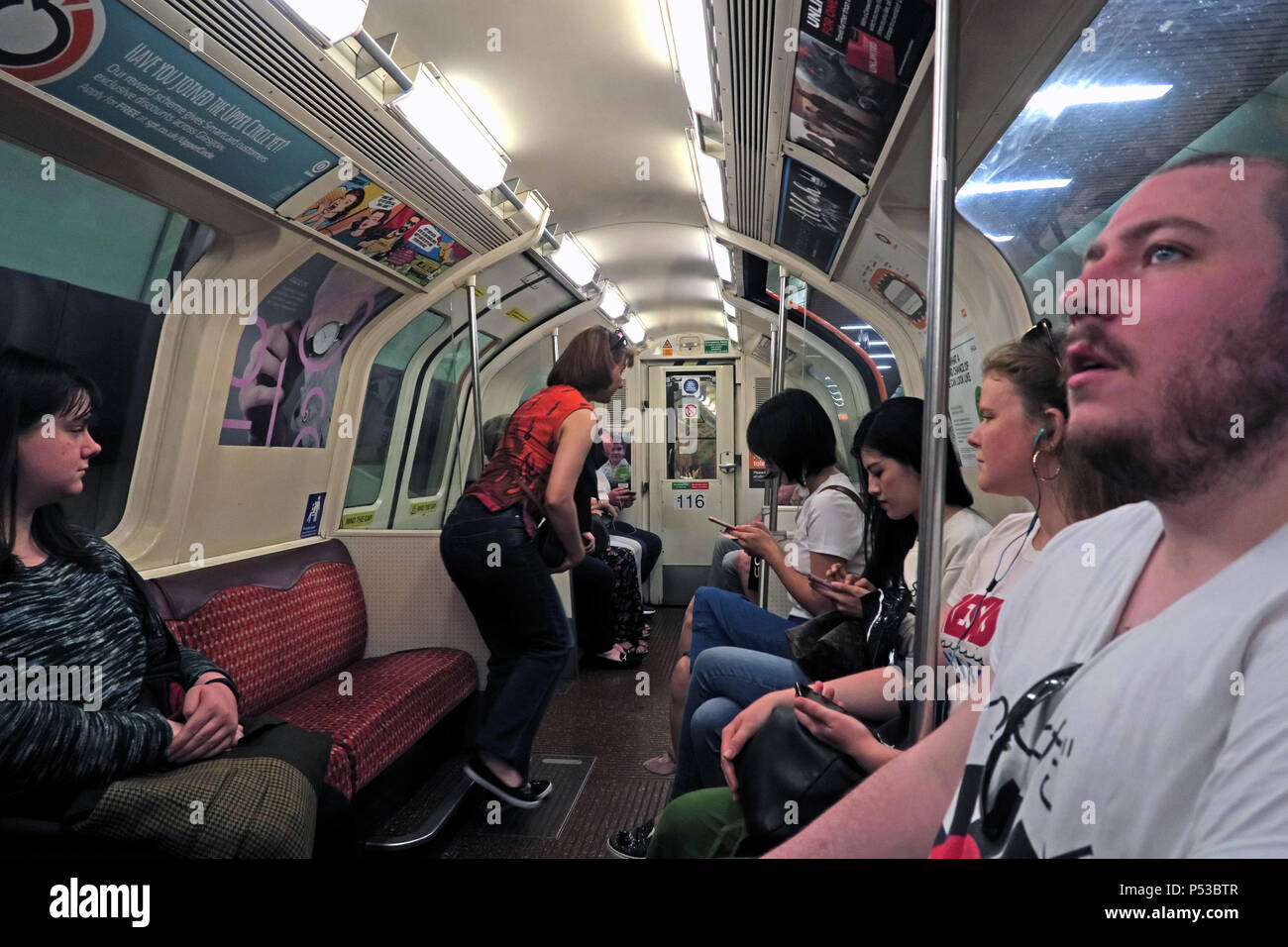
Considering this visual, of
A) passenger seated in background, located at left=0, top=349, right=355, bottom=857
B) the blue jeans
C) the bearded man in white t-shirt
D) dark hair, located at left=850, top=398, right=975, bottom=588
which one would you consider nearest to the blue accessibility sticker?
passenger seated in background, located at left=0, top=349, right=355, bottom=857

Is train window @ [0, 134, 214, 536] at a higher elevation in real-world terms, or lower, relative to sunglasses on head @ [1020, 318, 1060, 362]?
higher

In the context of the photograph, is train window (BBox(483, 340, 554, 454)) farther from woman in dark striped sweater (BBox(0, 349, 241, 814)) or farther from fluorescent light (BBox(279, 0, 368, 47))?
woman in dark striped sweater (BBox(0, 349, 241, 814))

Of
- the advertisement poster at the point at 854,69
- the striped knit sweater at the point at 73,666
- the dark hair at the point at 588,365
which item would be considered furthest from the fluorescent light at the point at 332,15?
the striped knit sweater at the point at 73,666

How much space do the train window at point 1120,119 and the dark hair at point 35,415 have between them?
2.58 m

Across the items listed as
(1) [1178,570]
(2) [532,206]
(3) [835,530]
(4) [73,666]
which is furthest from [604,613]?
(1) [1178,570]

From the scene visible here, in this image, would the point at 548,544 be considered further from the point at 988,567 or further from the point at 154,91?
the point at 154,91

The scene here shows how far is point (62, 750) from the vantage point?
4.89 ft

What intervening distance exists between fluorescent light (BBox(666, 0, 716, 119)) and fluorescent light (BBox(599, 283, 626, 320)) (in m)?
3.11

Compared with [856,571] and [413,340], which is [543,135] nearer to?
[413,340]

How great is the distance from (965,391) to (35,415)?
3001mm

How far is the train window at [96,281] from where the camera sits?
225 cm

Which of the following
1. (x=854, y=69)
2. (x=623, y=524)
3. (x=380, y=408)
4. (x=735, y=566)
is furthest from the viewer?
(x=623, y=524)

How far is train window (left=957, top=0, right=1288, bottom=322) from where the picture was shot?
140cm

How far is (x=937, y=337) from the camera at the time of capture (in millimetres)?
1187
